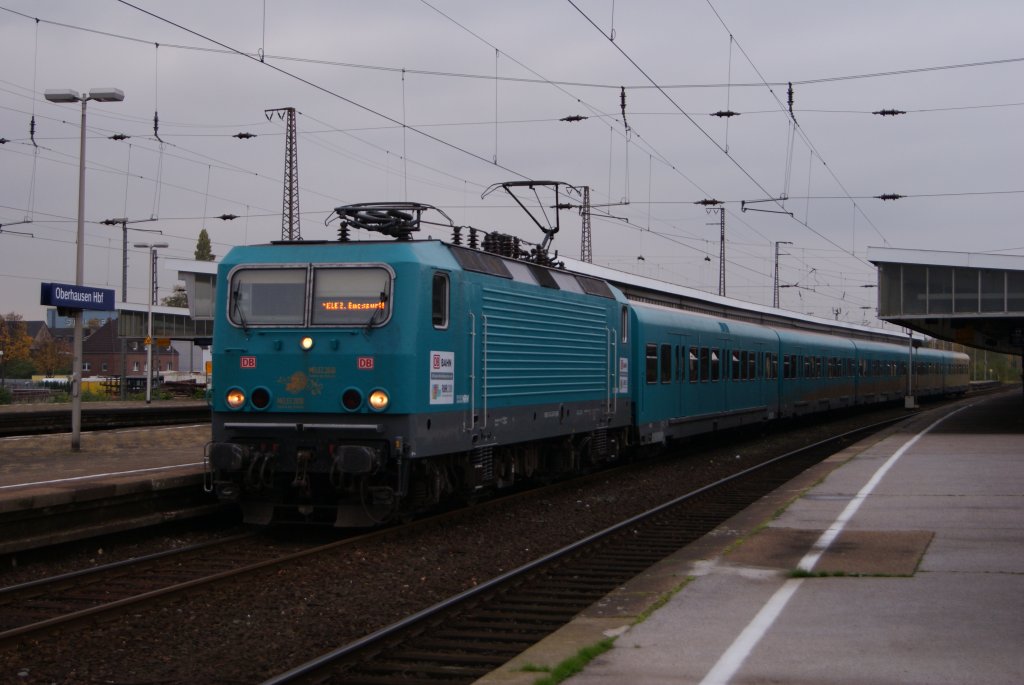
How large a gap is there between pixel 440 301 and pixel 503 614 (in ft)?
15.7

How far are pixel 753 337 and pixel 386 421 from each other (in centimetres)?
2064

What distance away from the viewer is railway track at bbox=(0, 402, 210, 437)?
25.2 meters

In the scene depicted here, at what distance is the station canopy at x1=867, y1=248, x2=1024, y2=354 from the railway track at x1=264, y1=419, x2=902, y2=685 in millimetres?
21389

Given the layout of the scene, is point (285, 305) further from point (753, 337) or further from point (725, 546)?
point (753, 337)

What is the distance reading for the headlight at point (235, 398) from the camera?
12812 millimetres

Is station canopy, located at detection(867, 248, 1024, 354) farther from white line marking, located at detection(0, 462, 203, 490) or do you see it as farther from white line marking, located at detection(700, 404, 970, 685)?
white line marking, located at detection(0, 462, 203, 490)

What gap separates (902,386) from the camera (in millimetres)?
59344

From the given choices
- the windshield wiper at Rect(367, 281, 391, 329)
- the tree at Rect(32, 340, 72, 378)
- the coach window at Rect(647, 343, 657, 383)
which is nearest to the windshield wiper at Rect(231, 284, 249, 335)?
the windshield wiper at Rect(367, 281, 391, 329)

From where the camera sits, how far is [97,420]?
2994cm

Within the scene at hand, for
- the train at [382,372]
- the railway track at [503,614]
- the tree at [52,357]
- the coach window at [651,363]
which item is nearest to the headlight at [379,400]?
the train at [382,372]

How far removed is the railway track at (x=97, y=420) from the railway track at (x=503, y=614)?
1565cm

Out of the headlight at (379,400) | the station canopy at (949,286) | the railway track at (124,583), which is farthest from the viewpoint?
the station canopy at (949,286)

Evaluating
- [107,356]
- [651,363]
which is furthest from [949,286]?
[107,356]

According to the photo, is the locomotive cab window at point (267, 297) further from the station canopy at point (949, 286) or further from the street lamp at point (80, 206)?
the station canopy at point (949, 286)
